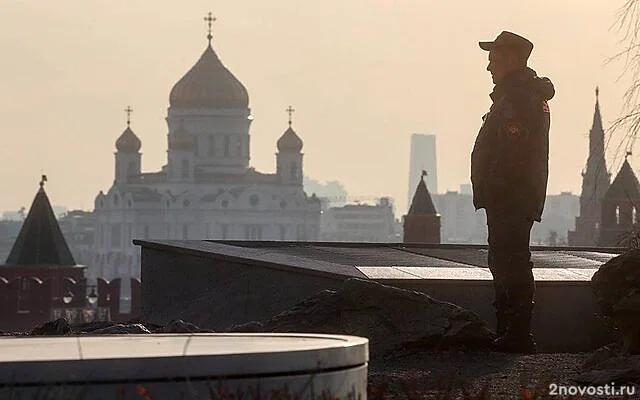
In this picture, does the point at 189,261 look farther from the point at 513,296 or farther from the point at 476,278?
the point at 513,296

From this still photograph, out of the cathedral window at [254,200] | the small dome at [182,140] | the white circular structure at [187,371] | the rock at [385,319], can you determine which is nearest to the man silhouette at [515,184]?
the rock at [385,319]

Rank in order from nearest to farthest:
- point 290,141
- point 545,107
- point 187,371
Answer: point 187,371, point 545,107, point 290,141

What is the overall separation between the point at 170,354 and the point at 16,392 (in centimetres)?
55

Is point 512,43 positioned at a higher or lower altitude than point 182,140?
lower

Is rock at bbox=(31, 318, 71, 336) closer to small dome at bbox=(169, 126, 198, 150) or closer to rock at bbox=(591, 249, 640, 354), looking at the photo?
rock at bbox=(591, 249, 640, 354)

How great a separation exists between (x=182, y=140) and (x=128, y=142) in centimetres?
1024

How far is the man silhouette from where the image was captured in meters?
10.5

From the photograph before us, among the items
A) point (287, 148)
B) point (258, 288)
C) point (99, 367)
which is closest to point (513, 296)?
point (258, 288)

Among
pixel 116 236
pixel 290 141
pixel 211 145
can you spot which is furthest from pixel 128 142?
pixel 116 236

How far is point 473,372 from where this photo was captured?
942 centimetres

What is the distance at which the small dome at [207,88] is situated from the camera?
130m

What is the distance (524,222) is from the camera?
34.8 feet

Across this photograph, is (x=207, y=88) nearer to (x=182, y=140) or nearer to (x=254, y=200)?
(x=182, y=140)

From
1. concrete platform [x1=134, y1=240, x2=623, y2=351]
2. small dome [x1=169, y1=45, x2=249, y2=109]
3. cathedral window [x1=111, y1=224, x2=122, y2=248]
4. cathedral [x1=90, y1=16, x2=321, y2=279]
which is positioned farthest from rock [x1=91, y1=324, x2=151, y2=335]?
cathedral window [x1=111, y1=224, x2=122, y2=248]
